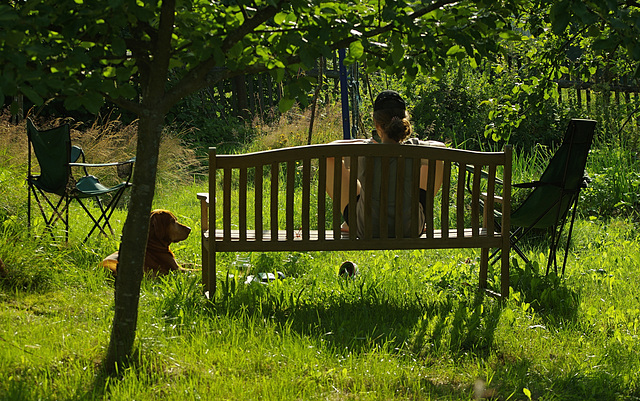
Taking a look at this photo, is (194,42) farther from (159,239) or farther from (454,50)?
(159,239)

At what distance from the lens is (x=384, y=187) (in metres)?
3.87

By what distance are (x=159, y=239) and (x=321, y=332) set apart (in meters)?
1.49

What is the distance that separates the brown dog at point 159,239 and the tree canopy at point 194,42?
5.05 ft

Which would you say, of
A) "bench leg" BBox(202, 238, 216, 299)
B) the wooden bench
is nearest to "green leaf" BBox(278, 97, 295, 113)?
the wooden bench

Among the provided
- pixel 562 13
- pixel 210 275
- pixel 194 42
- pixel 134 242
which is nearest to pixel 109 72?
pixel 194 42

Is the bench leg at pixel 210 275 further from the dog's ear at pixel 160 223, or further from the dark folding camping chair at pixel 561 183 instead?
the dark folding camping chair at pixel 561 183

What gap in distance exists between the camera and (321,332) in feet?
11.2

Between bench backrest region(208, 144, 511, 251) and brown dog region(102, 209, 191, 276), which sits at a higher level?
bench backrest region(208, 144, 511, 251)

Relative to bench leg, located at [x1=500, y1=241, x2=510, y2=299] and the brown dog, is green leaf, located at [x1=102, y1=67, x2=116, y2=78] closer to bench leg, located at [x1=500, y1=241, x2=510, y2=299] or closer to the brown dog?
the brown dog

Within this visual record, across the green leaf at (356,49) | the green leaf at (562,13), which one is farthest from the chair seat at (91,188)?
the green leaf at (562,13)

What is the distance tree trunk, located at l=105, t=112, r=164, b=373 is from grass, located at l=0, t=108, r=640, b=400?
0.10 metres

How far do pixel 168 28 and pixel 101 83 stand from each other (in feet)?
1.23

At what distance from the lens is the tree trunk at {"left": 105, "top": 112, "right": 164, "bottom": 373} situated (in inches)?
109

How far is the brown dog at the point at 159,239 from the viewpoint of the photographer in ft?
14.5
